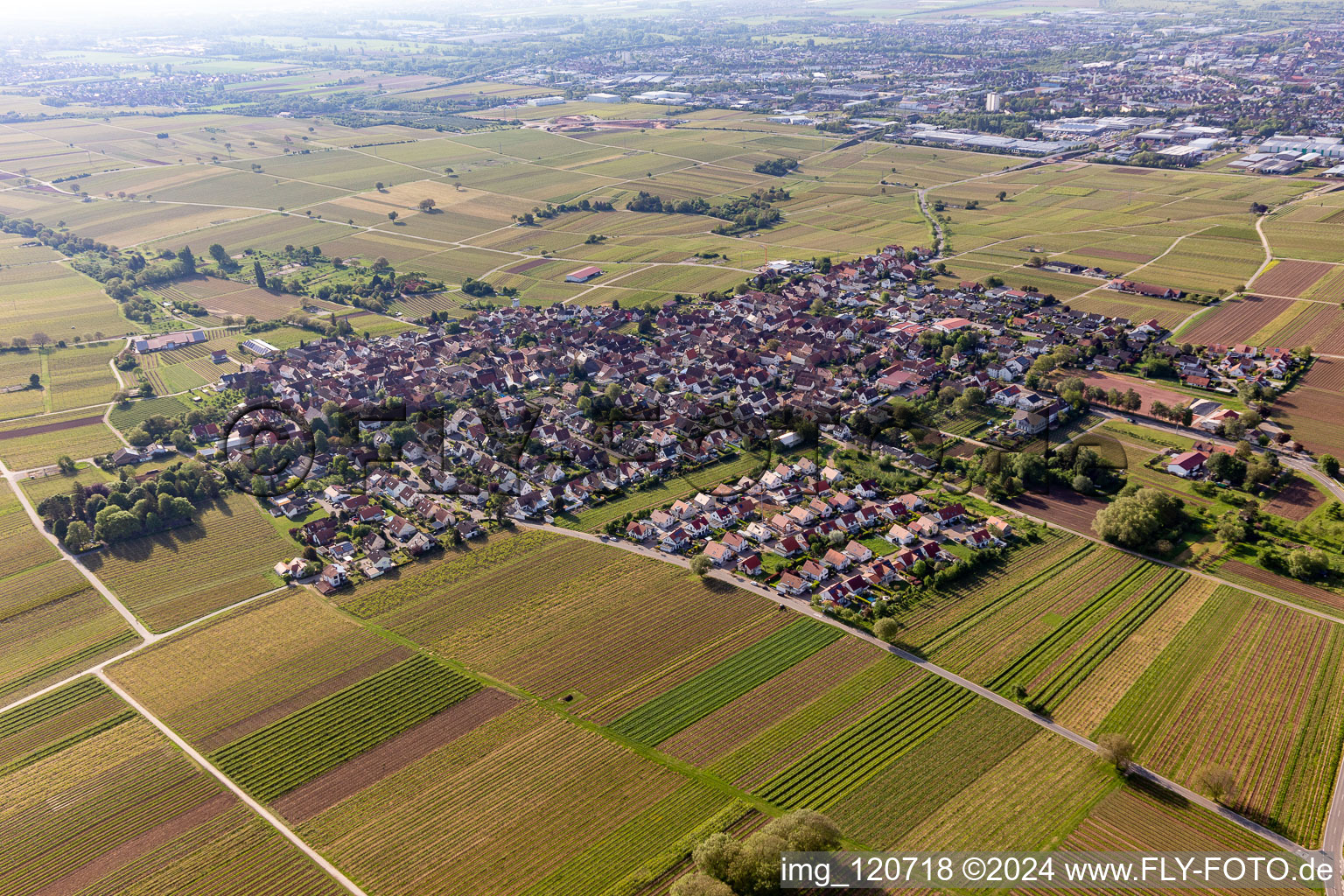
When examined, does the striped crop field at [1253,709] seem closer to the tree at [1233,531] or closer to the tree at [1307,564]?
the tree at [1307,564]

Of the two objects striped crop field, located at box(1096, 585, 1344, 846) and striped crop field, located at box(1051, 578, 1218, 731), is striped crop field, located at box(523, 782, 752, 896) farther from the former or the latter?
striped crop field, located at box(1096, 585, 1344, 846)

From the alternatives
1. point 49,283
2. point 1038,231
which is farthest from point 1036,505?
point 49,283

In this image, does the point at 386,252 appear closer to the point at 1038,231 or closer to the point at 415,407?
the point at 415,407

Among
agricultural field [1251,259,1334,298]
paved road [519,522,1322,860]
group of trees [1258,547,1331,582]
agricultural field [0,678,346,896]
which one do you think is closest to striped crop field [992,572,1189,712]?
paved road [519,522,1322,860]

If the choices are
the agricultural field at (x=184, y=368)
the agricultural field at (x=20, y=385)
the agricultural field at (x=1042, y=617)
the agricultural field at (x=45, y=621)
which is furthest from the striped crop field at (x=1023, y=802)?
the agricultural field at (x=20, y=385)

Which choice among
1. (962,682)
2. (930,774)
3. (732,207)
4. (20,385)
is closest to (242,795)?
(930,774)

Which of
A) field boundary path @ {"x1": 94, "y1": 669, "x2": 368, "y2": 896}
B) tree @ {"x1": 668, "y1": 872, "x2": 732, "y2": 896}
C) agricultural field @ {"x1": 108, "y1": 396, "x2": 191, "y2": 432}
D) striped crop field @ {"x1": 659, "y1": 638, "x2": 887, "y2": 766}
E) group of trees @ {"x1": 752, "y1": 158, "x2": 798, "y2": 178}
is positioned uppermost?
group of trees @ {"x1": 752, "y1": 158, "x2": 798, "y2": 178}
